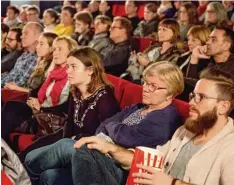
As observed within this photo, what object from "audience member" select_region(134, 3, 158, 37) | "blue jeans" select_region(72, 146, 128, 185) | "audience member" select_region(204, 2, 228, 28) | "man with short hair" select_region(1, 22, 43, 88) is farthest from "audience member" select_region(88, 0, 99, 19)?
"blue jeans" select_region(72, 146, 128, 185)

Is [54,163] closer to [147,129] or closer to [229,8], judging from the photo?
[147,129]

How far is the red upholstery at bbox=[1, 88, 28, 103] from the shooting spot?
330 centimetres

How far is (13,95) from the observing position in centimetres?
337

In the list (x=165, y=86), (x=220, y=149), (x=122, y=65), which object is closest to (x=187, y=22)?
(x=122, y=65)

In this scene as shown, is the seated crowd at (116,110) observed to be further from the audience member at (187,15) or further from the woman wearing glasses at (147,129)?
the audience member at (187,15)

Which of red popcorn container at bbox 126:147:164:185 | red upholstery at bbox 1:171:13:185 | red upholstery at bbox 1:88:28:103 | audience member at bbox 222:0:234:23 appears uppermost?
audience member at bbox 222:0:234:23

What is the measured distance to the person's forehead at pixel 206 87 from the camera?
69.6 inches

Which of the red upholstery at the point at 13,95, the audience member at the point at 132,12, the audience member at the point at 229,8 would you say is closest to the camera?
the red upholstery at the point at 13,95

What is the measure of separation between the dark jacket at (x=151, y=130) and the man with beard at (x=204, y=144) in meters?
0.14

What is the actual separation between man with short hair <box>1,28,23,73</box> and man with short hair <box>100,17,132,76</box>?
2.22 feet

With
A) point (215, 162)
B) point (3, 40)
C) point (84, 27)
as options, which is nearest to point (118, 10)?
point (84, 27)

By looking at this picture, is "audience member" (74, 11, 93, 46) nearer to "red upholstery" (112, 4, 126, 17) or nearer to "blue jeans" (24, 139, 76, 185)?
"red upholstery" (112, 4, 126, 17)

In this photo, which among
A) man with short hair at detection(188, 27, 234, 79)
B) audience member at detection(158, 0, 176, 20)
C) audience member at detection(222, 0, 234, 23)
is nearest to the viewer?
man with short hair at detection(188, 27, 234, 79)

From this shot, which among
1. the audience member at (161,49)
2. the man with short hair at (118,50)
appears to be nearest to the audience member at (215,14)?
the man with short hair at (118,50)
